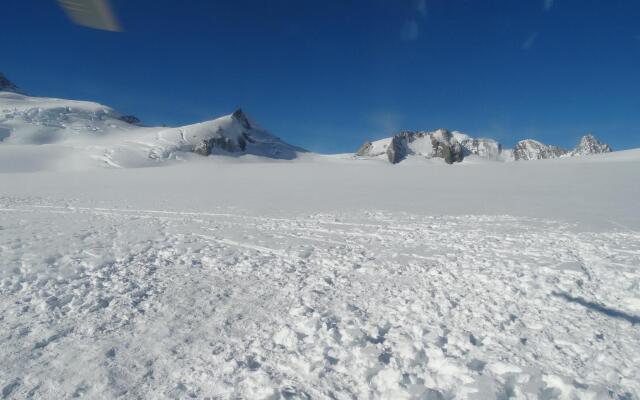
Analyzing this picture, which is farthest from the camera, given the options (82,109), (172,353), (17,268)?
(82,109)

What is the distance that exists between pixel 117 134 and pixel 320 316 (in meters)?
101

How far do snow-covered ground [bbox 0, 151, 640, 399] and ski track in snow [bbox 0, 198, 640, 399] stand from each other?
24 mm

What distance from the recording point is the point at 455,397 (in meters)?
3.47

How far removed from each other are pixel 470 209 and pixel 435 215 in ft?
6.99

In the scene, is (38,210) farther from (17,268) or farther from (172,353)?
(172,353)

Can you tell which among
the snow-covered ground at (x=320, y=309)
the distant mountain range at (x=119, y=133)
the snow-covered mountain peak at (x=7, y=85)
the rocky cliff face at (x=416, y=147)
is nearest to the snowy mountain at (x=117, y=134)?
the distant mountain range at (x=119, y=133)

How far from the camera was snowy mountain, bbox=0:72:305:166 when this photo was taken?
218 feet

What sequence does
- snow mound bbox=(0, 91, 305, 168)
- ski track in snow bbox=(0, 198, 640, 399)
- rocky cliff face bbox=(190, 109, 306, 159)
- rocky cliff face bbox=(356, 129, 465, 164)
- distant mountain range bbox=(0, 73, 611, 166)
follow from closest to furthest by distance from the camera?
1. ski track in snow bbox=(0, 198, 640, 399)
2. snow mound bbox=(0, 91, 305, 168)
3. distant mountain range bbox=(0, 73, 611, 166)
4. rocky cliff face bbox=(190, 109, 306, 159)
5. rocky cliff face bbox=(356, 129, 465, 164)

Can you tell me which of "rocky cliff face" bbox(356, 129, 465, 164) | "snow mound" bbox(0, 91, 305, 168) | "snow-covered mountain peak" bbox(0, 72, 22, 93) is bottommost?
"snow mound" bbox(0, 91, 305, 168)

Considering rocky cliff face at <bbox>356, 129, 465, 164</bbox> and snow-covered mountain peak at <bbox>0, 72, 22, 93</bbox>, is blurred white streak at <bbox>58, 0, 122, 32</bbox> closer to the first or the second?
rocky cliff face at <bbox>356, 129, 465, 164</bbox>

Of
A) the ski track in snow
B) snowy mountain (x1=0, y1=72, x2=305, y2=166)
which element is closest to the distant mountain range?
snowy mountain (x1=0, y1=72, x2=305, y2=166)

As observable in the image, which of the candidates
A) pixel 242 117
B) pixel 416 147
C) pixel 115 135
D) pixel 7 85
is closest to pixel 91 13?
pixel 115 135

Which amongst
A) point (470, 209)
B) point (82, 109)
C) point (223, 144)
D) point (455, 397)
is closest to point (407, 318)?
point (455, 397)

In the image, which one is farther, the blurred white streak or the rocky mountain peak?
the rocky mountain peak
